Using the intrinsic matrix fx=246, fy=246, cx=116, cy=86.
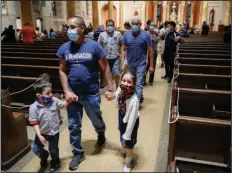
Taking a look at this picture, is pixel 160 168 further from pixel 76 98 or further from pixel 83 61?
pixel 83 61

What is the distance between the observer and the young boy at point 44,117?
259 cm

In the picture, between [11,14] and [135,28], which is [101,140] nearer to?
[135,28]

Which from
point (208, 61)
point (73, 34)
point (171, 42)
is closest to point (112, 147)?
point (73, 34)

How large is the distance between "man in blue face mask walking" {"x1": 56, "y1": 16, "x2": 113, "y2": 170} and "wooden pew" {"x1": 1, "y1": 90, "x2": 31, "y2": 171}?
2.41ft

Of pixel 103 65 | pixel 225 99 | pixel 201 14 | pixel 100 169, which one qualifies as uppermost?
pixel 201 14

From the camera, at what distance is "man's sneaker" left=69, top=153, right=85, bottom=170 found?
2.89 metres

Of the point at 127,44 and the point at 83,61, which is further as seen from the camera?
the point at 127,44

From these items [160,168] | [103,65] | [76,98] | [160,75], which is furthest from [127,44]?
[160,75]

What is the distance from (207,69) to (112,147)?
7.65 feet

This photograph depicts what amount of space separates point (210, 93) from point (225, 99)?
20cm

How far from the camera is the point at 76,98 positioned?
2820 millimetres

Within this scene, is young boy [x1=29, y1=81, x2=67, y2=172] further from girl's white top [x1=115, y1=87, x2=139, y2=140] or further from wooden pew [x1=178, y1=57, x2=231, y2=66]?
wooden pew [x1=178, y1=57, x2=231, y2=66]

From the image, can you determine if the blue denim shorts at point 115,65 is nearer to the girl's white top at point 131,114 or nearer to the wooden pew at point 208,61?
the wooden pew at point 208,61

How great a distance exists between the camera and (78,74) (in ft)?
9.25
